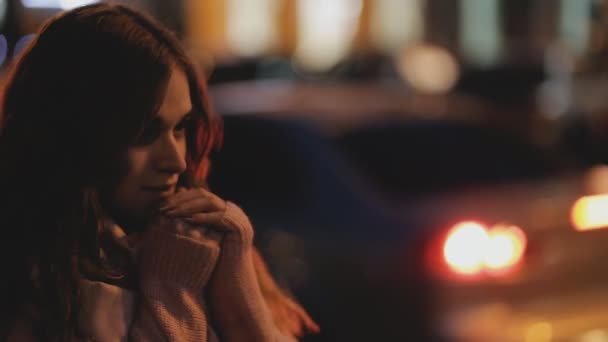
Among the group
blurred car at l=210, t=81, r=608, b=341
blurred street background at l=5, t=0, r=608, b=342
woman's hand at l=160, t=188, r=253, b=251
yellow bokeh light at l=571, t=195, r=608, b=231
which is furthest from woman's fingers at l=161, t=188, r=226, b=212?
yellow bokeh light at l=571, t=195, r=608, b=231

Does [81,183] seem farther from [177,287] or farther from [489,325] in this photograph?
[489,325]

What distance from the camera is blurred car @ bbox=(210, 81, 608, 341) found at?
4.02 m

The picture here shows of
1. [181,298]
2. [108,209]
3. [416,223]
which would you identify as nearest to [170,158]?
[108,209]

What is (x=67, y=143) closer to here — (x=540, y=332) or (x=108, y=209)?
(x=108, y=209)

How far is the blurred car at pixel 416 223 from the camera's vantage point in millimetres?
4023

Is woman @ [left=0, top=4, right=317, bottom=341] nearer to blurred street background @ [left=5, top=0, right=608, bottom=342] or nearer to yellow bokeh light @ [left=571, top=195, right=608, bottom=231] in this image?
blurred street background @ [left=5, top=0, right=608, bottom=342]

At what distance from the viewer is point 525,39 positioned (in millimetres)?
23922

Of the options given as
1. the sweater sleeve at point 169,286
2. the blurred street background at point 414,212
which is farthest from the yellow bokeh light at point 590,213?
the sweater sleeve at point 169,286

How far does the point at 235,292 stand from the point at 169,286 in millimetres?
124

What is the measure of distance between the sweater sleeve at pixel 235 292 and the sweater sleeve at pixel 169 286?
0.15ft

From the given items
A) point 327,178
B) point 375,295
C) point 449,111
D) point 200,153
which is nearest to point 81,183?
point 200,153

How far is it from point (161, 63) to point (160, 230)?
30cm

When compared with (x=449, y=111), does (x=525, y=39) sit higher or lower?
higher

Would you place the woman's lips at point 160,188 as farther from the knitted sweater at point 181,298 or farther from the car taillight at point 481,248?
the car taillight at point 481,248
